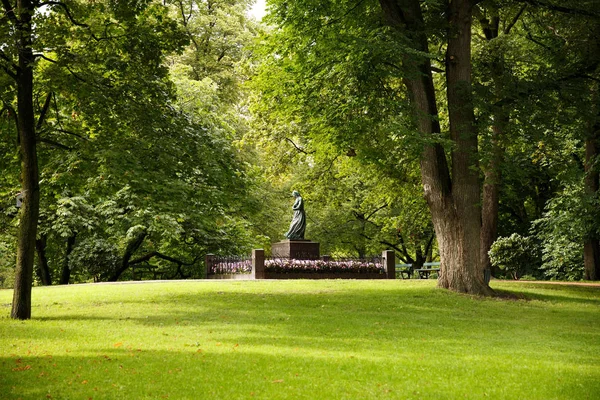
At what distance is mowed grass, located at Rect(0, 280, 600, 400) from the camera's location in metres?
7.75

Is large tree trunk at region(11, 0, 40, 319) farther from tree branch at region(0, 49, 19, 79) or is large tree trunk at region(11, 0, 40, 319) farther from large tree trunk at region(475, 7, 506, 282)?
large tree trunk at region(475, 7, 506, 282)

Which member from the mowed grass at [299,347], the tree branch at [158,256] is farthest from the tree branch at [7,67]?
the tree branch at [158,256]

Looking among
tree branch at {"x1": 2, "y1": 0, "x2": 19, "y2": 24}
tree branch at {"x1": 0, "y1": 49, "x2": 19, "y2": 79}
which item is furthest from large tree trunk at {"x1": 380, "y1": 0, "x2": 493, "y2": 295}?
tree branch at {"x1": 0, "y1": 49, "x2": 19, "y2": 79}

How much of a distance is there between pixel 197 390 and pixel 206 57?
32.7 meters

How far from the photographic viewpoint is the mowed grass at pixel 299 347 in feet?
25.4

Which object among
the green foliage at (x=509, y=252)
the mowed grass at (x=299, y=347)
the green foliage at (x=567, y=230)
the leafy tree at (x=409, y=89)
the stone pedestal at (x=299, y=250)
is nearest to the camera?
the mowed grass at (x=299, y=347)

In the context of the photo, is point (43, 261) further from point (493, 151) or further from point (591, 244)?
point (591, 244)

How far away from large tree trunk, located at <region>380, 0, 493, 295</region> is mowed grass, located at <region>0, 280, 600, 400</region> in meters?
1.10

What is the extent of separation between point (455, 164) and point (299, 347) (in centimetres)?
1030

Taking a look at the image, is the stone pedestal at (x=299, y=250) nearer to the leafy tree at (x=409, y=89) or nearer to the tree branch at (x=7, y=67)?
the leafy tree at (x=409, y=89)

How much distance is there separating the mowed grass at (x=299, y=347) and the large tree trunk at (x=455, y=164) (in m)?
1.10

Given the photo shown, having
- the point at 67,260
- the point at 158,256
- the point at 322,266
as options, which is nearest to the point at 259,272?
the point at 322,266

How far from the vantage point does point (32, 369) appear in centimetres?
854

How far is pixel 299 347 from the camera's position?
10.3 metres
